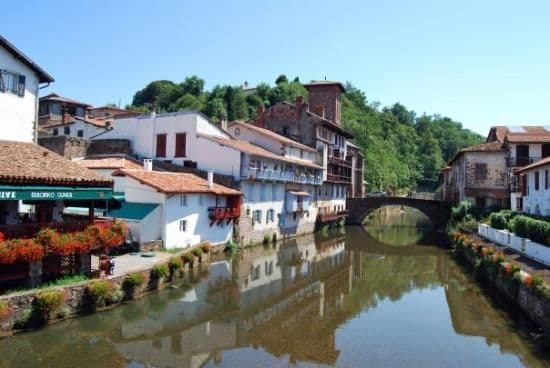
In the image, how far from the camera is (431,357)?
15.7m

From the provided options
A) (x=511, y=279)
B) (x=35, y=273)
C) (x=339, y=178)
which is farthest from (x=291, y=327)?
(x=339, y=178)

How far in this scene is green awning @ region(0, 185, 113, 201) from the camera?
15.5 meters

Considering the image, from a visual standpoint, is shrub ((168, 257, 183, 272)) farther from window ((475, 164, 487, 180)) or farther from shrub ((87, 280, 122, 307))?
window ((475, 164, 487, 180))

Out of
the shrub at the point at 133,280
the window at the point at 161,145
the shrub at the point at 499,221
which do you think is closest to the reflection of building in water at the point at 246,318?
the shrub at the point at 133,280

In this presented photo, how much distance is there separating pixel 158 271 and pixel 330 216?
35.6 metres

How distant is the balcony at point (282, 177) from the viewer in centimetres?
3700

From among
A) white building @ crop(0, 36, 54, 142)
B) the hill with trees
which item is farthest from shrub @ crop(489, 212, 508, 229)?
the hill with trees

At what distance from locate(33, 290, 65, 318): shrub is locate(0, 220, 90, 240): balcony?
2.29 m

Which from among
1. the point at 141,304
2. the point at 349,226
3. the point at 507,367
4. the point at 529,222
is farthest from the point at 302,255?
the point at 349,226

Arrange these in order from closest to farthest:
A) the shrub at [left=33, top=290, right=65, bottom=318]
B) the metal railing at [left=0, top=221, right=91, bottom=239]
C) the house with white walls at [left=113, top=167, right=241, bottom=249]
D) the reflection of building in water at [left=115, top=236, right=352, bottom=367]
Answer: the shrub at [left=33, top=290, right=65, bottom=318], the reflection of building in water at [left=115, top=236, right=352, bottom=367], the metal railing at [left=0, top=221, right=91, bottom=239], the house with white walls at [left=113, top=167, right=241, bottom=249]

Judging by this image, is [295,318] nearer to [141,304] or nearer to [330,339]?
[330,339]

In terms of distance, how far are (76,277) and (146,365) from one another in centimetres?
605

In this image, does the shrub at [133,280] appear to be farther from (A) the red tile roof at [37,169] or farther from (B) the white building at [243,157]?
(B) the white building at [243,157]

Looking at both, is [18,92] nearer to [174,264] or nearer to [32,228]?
[32,228]
